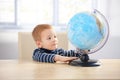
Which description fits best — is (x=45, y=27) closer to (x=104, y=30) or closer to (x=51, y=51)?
(x=51, y=51)

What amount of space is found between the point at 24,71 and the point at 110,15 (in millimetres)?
2493

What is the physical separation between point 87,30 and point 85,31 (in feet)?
0.04

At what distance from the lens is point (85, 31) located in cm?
184

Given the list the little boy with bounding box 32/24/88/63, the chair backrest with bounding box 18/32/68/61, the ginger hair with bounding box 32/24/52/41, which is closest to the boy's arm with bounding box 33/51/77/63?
the little boy with bounding box 32/24/88/63

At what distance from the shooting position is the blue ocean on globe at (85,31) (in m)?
1.85

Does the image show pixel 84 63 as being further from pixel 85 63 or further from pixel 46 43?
pixel 46 43

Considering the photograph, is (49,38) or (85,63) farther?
(49,38)

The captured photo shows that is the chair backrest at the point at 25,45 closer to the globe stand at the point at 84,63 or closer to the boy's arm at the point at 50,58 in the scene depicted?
the boy's arm at the point at 50,58

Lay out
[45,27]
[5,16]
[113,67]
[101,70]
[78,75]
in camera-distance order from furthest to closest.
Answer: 1. [5,16]
2. [45,27]
3. [113,67]
4. [101,70]
5. [78,75]

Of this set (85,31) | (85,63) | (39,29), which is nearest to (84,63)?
(85,63)

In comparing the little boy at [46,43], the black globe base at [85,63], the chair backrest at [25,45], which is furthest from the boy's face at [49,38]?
the chair backrest at [25,45]

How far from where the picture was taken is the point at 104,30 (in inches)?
75.9

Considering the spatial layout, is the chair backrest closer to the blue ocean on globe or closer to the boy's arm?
the boy's arm

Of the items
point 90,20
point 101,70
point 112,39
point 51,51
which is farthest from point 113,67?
point 112,39
